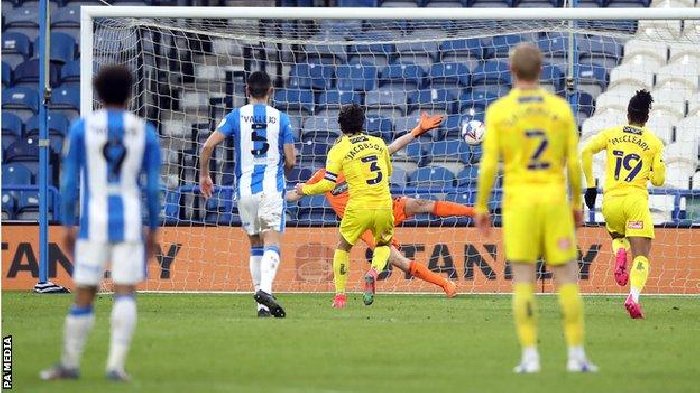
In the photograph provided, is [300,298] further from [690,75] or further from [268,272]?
[690,75]

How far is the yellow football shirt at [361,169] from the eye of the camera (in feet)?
47.3

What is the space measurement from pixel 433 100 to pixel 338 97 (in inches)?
53.1

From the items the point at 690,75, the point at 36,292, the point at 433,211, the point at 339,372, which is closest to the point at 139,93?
the point at 36,292

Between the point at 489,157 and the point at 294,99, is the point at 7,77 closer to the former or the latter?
the point at 294,99

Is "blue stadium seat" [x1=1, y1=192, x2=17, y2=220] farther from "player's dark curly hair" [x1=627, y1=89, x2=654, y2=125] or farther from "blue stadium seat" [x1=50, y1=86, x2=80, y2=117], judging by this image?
"player's dark curly hair" [x1=627, y1=89, x2=654, y2=125]

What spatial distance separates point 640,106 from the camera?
13.3 m

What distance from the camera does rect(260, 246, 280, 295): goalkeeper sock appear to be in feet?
40.5

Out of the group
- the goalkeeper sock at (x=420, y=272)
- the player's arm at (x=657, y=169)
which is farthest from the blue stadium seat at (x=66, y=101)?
the player's arm at (x=657, y=169)

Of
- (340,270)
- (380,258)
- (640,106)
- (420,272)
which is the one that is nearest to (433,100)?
(420,272)

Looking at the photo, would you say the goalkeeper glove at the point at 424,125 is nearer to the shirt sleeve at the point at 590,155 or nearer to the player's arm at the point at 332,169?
the player's arm at the point at 332,169

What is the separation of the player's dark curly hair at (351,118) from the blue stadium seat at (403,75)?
5653 mm

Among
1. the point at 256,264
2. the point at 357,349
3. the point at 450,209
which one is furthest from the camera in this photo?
the point at 450,209

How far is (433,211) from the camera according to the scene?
16.8m

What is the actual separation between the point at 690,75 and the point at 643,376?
13.1 m
